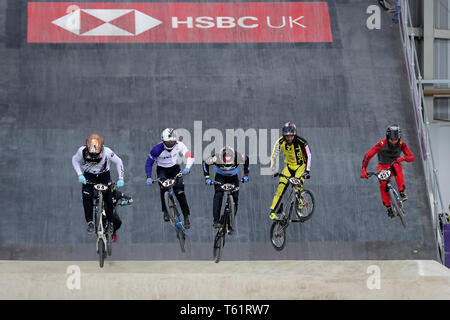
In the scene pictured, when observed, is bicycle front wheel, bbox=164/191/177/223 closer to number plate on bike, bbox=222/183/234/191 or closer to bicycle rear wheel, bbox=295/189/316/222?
number plate on bike, bbox=222/183/234/191

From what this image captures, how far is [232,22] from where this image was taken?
1670cm

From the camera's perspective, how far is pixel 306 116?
47.8 feet

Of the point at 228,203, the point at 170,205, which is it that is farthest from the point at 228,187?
the point at 170,205

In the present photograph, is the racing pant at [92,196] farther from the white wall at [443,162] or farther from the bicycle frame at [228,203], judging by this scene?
the white wall at [443,162]

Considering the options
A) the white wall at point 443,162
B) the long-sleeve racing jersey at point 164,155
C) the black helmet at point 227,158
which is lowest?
the black helmet at point 227,158

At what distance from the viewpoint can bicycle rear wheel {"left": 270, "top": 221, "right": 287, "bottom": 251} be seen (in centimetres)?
1221

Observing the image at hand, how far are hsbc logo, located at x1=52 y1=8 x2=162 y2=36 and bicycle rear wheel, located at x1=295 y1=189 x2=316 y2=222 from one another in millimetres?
7166

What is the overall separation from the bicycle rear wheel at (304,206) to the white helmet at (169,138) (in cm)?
262

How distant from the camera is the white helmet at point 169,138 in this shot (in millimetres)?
11383

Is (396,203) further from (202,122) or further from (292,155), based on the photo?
(202,122)

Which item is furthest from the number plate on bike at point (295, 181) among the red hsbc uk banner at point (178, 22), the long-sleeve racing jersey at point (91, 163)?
the red hsbc uk banner at point (178, 22)

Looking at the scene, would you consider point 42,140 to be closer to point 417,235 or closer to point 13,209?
point 13,209

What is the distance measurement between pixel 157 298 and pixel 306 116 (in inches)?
229

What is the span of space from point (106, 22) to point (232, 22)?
11.3ft
